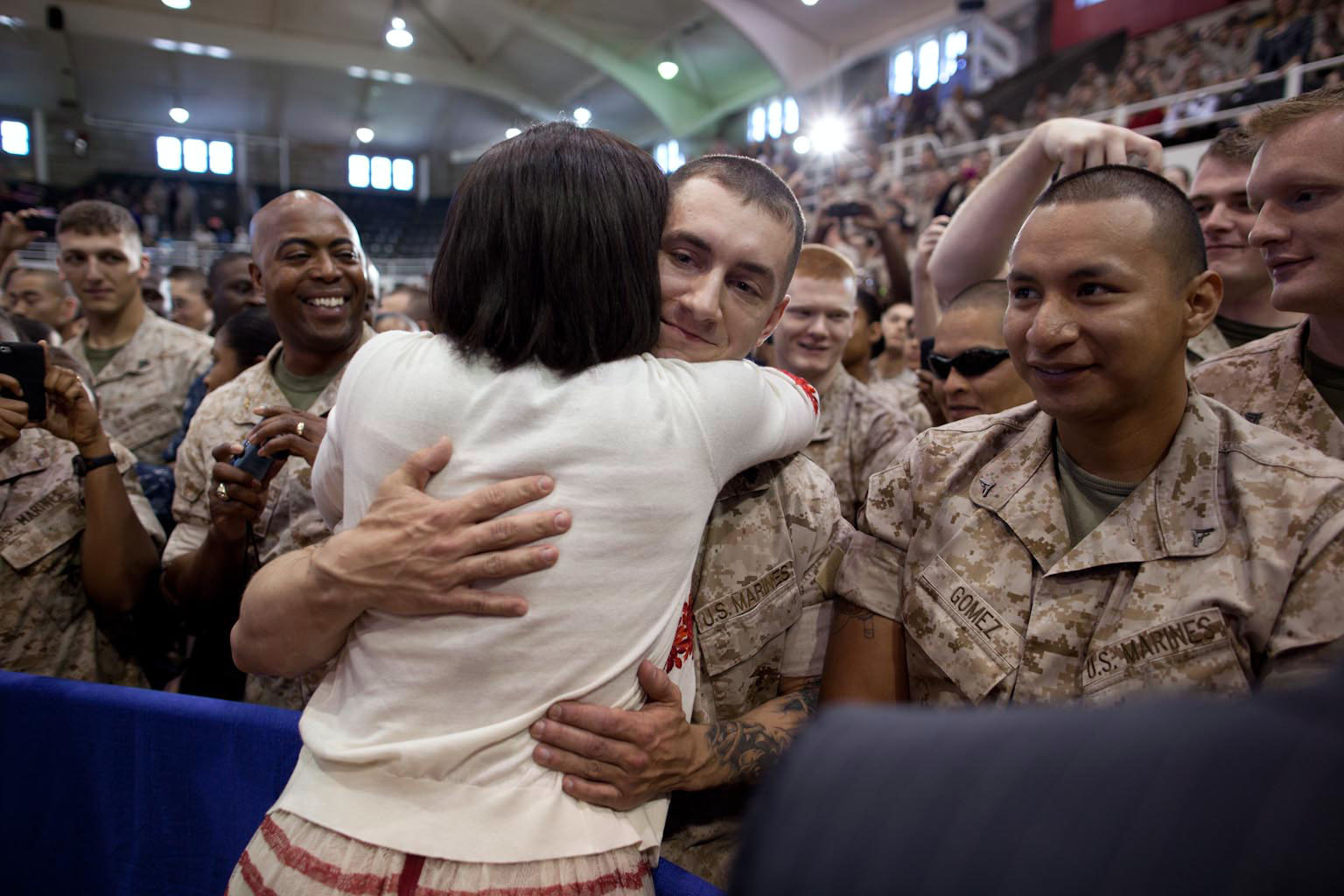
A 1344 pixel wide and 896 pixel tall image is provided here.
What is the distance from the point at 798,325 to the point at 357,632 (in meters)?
2.45

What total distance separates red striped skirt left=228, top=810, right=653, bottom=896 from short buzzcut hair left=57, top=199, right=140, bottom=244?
12.8ft

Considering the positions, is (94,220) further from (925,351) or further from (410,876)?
(410,876)

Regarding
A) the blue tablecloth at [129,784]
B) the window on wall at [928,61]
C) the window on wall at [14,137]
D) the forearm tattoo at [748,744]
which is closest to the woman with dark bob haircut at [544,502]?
the forearm tattoo at [748,744]

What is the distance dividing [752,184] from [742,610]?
31.6 inches

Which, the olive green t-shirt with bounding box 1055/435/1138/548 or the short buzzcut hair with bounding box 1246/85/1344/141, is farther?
the short buzzcut hair with bounding box 1246/85/1344/141

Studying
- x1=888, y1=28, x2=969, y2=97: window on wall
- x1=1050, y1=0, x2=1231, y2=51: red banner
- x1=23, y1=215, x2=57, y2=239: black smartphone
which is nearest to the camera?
x1=23, y1=215, x2=57, y2=239: black smartphone

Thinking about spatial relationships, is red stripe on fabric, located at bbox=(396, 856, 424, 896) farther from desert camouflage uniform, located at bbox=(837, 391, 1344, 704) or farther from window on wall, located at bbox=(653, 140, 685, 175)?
window on wall, located at bbox=(653, 140, 685, 175)

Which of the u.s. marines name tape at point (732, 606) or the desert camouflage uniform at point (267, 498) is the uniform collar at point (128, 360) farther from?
the u.s. marines name tape at point (732, 606)

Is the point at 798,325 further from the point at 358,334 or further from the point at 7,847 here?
the point at 7,847

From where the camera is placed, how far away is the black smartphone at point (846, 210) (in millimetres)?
4477

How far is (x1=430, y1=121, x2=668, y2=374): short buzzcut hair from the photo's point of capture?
122 cm

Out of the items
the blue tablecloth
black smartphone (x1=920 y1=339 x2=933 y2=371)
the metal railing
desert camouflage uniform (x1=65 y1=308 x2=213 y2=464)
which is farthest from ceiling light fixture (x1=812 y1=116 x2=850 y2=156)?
the blue tablecloth

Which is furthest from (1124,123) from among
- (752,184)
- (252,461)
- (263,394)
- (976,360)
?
(252,461)

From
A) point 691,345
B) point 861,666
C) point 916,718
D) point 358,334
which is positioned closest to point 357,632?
point 691,345
